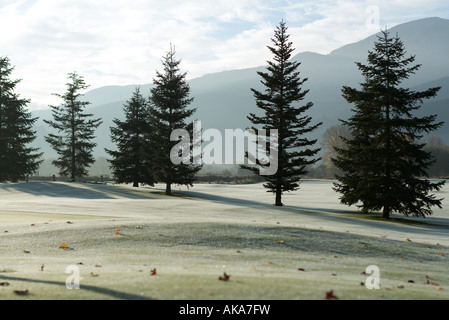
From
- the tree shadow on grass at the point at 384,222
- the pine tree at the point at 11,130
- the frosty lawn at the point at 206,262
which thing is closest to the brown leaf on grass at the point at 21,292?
the frosty lawn at the point at 206,262

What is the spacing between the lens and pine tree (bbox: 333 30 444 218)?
23938mm

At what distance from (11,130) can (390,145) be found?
145 ft

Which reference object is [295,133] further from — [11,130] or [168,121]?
[11,130]

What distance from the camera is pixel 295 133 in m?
31.1

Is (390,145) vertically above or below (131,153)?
below

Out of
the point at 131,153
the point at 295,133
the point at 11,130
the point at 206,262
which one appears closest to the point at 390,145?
the point at 295,133

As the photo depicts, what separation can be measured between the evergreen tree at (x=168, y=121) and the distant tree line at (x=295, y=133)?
0.31 feet

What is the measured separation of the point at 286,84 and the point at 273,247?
22.0 metres

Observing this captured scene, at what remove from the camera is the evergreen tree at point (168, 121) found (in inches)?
1471
